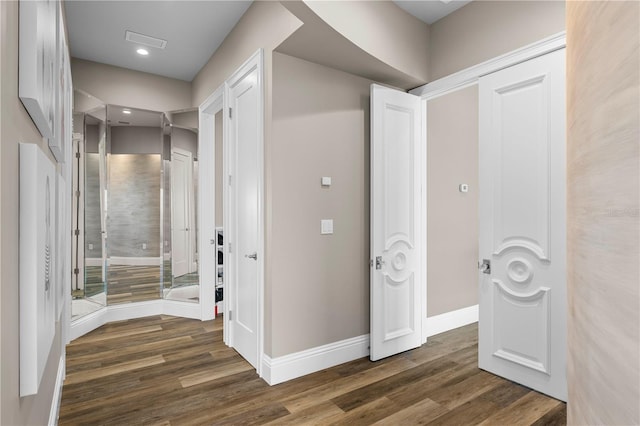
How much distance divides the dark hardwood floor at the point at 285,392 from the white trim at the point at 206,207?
92cm

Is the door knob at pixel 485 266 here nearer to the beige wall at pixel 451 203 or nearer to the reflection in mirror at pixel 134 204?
the beige wall at pixel 451 203

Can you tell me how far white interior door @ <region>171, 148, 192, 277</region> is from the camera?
4.40 meters

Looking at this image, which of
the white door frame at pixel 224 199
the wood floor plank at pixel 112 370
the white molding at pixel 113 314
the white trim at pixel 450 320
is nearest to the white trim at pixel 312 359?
the white door frame at pixel 224 199

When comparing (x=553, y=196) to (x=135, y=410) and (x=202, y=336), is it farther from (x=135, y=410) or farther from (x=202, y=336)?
(x=202, y=336)

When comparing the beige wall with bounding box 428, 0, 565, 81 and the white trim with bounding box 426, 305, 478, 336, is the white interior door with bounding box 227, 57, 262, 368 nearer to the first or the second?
the beige wall with bounding box 428, 0, 565, 81

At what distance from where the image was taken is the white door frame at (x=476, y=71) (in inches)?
94.9

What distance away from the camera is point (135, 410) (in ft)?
7.58

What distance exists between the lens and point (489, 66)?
2771 millimetres

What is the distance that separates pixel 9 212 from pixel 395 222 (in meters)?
2.72

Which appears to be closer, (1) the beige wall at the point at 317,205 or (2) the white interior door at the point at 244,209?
A: (1) the beige wall at the point at 317,205

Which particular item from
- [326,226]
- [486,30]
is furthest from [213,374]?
[486,30]

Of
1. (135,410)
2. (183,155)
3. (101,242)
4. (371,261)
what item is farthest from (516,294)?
(101,242)

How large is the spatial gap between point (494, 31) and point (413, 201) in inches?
57.2

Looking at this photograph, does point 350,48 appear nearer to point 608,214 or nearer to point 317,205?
point 317,205
